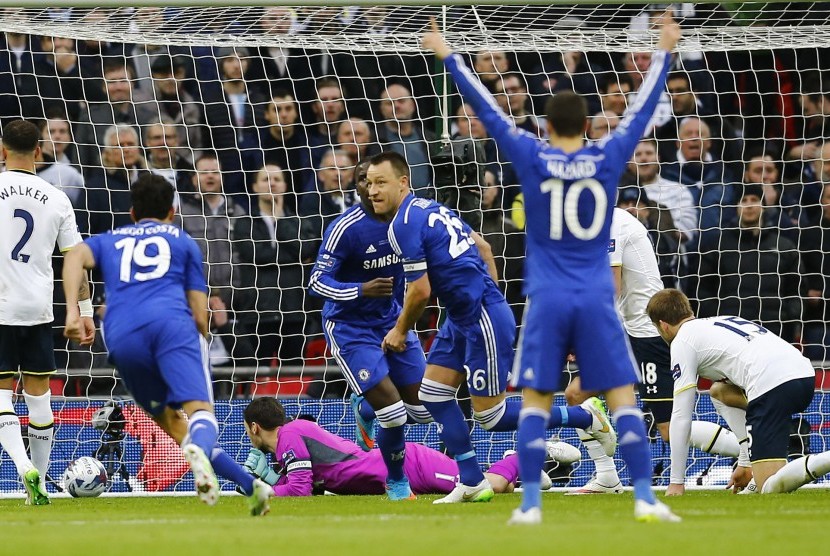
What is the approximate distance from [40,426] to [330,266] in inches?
91.3

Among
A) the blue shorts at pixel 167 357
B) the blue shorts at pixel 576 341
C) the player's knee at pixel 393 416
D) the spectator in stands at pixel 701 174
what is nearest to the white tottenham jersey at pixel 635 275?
the player's knee at pixel 393 416

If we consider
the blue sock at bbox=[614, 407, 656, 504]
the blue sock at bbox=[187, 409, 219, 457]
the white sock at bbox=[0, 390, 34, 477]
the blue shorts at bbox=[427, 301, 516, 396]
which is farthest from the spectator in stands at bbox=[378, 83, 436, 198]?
the blue sock at bbox=[614, 407, 656, 504]

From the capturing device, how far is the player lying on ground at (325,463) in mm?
9617

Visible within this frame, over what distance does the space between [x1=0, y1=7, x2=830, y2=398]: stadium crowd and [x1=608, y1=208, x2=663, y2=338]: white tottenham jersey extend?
231cm

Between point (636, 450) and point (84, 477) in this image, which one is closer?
point (636, 450)

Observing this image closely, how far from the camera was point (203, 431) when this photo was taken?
6.73m

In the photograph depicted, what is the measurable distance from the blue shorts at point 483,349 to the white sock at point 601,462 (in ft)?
4.38

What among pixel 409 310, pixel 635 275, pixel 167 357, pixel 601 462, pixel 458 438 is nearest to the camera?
pixel 167 357

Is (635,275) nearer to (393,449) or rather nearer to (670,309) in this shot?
(670,309)

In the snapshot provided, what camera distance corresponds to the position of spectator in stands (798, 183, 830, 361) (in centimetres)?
1280

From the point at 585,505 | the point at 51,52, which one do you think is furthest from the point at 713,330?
the point at 51,52

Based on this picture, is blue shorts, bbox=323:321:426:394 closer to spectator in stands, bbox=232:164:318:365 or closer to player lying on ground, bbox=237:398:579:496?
player lying on ground, bbox=237:398:579:496

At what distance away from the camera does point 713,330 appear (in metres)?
8.82

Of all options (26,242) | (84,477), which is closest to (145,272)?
(26,242)
